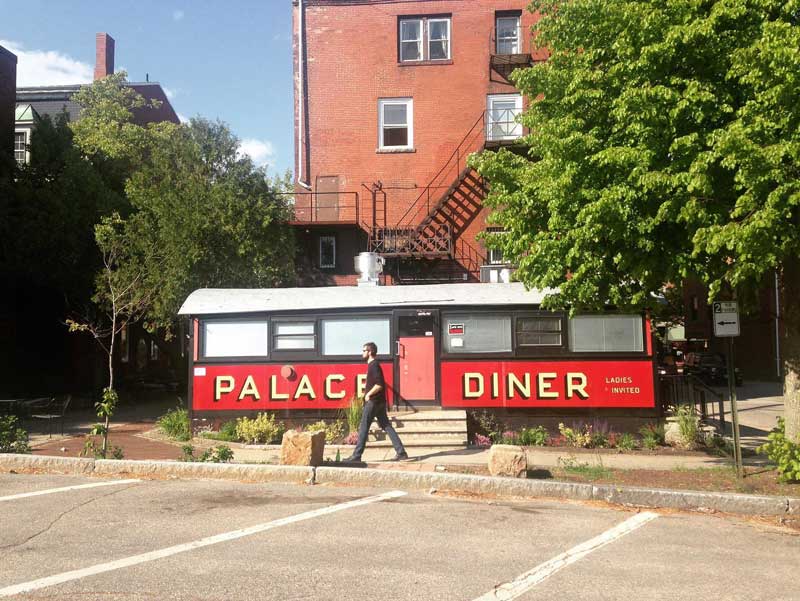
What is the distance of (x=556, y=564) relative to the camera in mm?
5598

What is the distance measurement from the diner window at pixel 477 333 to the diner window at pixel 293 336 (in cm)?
278

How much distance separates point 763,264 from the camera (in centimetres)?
805

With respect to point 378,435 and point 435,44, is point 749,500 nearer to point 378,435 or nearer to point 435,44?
point 378,435

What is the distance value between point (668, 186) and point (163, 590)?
714 cm

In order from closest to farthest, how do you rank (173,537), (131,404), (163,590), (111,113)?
(163,590)
(173,537)
(131,404)
(111,113)

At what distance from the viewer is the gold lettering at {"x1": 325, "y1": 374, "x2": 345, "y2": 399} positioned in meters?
13.6

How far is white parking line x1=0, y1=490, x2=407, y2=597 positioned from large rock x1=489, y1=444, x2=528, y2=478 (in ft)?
6.50

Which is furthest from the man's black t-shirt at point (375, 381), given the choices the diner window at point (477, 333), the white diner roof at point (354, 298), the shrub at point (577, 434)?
the shrub at point (577, 434)

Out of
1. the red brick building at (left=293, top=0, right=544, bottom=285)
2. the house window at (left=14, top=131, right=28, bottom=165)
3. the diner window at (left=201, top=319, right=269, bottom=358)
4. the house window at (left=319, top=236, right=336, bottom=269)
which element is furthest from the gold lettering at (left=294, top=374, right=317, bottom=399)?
the house window at (left=14, top=131, right=28, bottom=165)

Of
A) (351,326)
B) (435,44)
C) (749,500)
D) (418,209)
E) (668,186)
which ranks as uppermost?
(435,44)

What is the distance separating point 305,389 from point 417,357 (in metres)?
2.37

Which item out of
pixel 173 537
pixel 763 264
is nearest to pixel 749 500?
pixel 763 264

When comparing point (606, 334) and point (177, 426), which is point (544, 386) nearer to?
point (606, 334)

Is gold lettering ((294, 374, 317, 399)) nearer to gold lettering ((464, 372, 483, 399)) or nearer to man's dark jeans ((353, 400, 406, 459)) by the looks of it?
gold lettering ((464, 372, 483, 399))
